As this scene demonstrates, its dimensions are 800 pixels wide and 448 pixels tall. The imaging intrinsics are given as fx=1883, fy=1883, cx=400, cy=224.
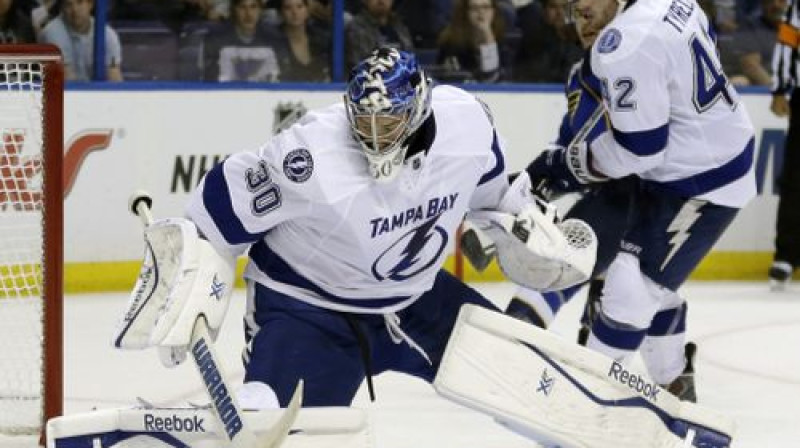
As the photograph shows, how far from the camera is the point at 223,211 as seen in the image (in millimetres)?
3301

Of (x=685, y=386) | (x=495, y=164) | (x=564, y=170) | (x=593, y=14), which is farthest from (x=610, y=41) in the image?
(x=685, y=386)

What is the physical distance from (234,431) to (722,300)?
3629mm

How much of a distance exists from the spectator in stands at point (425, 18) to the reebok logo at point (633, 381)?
3.33 metres

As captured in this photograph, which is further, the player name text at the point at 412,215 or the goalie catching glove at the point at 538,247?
the goalie catching glove at the point at 538,247

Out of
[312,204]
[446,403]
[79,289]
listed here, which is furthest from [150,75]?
[312,204]

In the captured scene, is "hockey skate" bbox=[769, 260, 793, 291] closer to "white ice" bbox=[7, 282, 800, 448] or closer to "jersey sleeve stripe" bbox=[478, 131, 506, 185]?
"white ice" bbox=[7, 282, 800, 448]

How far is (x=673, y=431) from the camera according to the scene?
3.52 m

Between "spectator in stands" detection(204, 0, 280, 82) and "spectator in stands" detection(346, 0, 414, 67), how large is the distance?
0.96 feet

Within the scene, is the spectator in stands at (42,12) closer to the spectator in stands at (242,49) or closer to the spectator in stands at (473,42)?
the spectator in stands at (242,49)

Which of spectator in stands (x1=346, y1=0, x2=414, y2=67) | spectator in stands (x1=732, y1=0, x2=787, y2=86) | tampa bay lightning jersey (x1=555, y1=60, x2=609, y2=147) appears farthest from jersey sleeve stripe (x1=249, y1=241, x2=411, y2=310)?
spectator in stands (x1=732, y1=0, x2=787, y2=86)

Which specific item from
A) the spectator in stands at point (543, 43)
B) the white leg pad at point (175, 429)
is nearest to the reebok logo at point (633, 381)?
the white leg pad at point (175, 429)

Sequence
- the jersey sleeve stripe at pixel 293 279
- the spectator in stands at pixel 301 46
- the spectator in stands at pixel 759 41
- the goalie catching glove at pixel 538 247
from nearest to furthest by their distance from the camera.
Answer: the jersey sleeve stripe at pixel 293 279, the goalie catching glove at pixel 538 247, the spectator in stands at pixel 301 46, the spectator in stands at pixel 759 41

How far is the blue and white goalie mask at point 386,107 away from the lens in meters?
3.21

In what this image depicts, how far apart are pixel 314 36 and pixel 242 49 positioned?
11.0 inches
